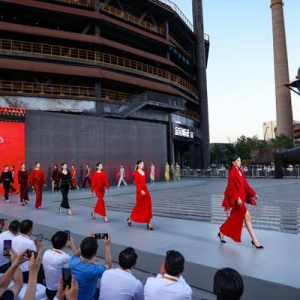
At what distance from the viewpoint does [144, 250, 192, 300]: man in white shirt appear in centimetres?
276

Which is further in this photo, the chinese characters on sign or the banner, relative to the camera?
the chinese characters on sign

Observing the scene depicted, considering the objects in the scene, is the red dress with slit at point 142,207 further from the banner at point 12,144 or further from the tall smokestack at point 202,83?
the tall smokestack at point 202,83

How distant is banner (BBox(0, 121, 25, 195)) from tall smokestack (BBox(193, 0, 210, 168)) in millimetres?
30133

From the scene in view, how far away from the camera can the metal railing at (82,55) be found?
96.0 ft

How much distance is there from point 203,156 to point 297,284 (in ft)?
141

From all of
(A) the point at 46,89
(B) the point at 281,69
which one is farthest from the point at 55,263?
(B) the point at 281,69

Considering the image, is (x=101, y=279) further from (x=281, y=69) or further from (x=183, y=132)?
(x=281, y=69)

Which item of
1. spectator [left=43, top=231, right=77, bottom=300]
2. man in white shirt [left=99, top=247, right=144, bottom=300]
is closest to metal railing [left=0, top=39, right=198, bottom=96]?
spectator [left=43, top=231, right=77, bottom=300]

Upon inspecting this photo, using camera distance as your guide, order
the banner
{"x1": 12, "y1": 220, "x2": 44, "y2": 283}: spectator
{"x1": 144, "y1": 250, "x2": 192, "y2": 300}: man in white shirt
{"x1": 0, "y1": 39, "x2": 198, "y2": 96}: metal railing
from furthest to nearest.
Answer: {"x1": 0, "y1": 39, "x2": 198, "y2": 96}: metal railing
the banner
{"x1": 12, "y1": 220, "x2": 44, "y2": 283}: spectator
{"x1": 144, "y1": 250, "x2": 192, "y2": 300}: man in white shirt

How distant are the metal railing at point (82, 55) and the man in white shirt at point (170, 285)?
1140 inches

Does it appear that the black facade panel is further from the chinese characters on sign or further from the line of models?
the chinese characters on sign

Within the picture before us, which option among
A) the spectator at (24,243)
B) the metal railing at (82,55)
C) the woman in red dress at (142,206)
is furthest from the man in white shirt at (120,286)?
the metal railing at (82,55)

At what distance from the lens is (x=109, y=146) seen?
2469 cm

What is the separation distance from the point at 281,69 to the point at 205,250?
71.0m
